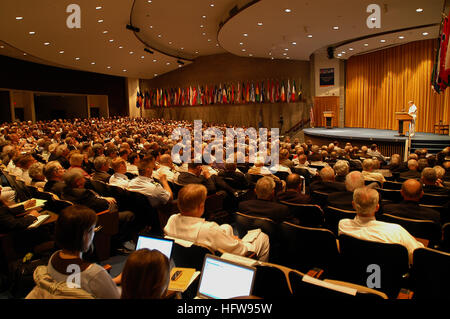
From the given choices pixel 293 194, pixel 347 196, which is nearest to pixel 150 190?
pixel 293 194

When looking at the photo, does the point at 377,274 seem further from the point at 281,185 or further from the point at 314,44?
the point at 314,44

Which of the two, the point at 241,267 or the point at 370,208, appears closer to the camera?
the point at 241,267

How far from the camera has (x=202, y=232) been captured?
2.66m

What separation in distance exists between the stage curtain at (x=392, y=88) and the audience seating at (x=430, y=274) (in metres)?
15.2

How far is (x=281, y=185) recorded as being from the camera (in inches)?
204

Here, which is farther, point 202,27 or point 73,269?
point 202,27

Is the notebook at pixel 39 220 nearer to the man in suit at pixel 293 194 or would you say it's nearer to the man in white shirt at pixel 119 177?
the man in white shirt at pixel 119 177

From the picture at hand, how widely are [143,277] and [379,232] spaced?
200 centimetres

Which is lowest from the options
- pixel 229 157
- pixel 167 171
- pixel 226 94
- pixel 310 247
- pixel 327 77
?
pixel 310 247

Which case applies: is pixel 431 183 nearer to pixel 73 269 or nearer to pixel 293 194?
pixel 293 194

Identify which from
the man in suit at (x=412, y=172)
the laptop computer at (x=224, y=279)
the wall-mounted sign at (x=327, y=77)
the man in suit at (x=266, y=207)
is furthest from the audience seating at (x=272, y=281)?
the wall-mounted sign at (x=327, y=77)

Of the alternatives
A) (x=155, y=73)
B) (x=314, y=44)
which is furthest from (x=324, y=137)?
(x=155, y=73)

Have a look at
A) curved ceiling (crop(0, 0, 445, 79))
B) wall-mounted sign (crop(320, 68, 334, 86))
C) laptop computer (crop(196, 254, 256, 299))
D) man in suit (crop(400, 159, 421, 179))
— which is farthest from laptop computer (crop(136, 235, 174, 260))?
wall-mounted sign (crop(320, 68, 334, 86))

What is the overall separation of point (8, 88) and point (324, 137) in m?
19.8
